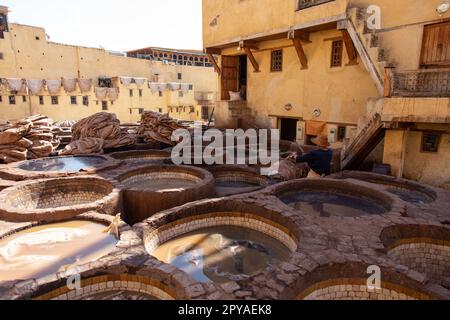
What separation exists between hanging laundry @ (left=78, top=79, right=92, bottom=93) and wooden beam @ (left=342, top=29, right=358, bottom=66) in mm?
26003

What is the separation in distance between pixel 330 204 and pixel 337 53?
25.8 feet

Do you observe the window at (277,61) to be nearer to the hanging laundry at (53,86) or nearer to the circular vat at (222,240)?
the circular vat at (222,240)

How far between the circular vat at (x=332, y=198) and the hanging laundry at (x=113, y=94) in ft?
91.1

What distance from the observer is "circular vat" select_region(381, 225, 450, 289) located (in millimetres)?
5992

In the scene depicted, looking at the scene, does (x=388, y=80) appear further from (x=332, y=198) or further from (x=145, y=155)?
(x=145, y=155)

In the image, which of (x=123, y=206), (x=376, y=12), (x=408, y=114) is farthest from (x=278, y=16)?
(x=123, y=206)

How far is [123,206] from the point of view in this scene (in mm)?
8242

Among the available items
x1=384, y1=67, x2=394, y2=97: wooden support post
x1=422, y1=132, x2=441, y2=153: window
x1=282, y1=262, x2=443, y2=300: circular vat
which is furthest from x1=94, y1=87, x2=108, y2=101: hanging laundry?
x1=282, y1=262, x2=443, y2=300: circular vat

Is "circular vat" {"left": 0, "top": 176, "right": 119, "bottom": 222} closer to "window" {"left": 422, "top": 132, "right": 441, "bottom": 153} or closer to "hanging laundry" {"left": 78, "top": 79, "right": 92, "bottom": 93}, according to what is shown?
"window" {"left": 422, "top": 132, "right": 441, "bottom": 153}

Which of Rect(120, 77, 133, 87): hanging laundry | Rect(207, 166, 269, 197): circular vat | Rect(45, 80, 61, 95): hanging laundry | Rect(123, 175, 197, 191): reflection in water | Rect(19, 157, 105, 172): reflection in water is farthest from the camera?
Rect(120, 77, 133, 87): hanging laundry

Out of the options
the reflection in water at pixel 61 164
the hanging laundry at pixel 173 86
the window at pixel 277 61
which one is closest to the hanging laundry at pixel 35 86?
the hanging laundry at pixel 173 86

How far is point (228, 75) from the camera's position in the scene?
768 inches

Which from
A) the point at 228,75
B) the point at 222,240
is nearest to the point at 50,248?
the point at 222,240

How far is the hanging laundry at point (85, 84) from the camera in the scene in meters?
29.9
